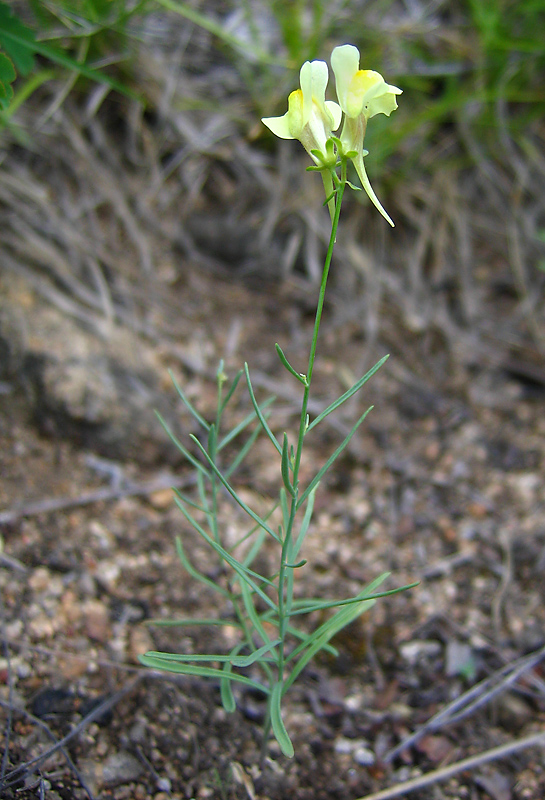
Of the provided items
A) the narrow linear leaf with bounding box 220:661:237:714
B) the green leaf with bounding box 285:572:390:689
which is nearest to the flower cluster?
the green leaf with bounding box 285:572:390:689

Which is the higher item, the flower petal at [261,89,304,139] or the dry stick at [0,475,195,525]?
the flower petal at [261,89,304,139]

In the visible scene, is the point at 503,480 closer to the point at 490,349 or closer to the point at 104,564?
the point at 490,349

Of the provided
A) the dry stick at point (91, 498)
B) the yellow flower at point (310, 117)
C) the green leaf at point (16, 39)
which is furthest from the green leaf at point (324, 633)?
the green leaf at point (16, 39)

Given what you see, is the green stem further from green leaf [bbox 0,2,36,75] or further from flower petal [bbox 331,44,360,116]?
green leaf [bbox 0,2,36,75]

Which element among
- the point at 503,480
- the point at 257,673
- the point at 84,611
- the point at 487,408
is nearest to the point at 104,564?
the point at 84,611

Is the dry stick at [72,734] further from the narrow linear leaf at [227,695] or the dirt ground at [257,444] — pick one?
the narrow linear leaf at [227,695]

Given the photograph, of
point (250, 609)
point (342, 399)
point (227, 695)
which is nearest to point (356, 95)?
point (342, 399)

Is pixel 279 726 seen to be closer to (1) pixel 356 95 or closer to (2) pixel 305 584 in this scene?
(2) pixel 305 584

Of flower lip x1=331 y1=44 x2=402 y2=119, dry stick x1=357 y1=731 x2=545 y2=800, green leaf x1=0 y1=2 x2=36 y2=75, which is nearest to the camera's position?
flower lip x1=331 y1=44 x2=402 y2=119
